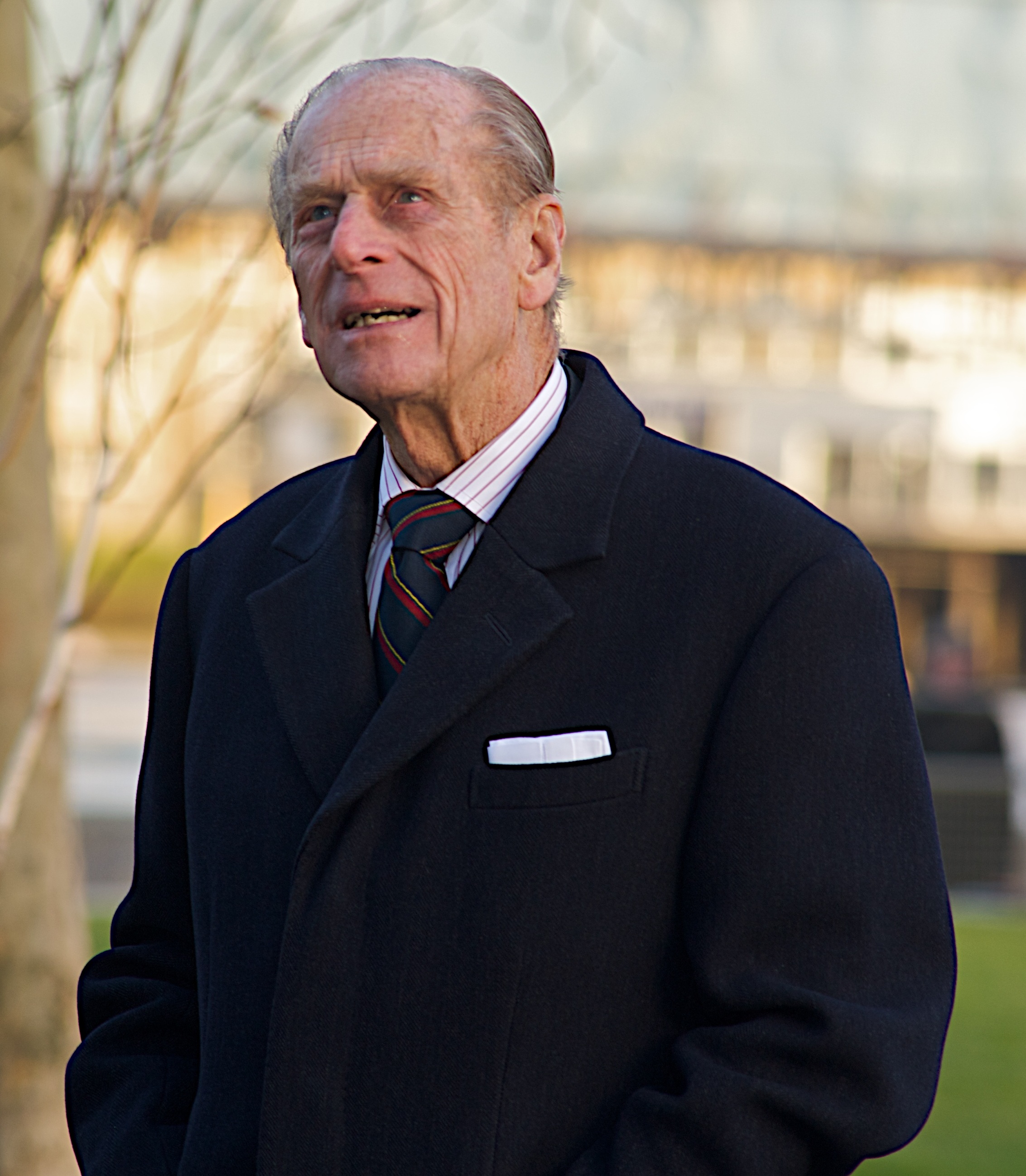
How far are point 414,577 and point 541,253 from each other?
1.36 feet

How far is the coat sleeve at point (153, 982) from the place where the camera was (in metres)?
1.81

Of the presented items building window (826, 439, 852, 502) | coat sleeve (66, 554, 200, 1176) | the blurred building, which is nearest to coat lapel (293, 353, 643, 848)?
coat sleeve (66, 554, 200, 1176)

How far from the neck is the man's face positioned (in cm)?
2

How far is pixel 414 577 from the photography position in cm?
173

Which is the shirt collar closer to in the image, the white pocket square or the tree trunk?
the white pocket square

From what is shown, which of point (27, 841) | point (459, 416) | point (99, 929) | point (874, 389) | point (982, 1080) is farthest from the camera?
point (874, 389)

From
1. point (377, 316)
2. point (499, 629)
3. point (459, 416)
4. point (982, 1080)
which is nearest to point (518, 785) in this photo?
point (499, 629)

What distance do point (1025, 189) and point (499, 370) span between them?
37094 mm

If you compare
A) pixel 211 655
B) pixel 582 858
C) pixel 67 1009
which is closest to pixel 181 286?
pixel 67 1009

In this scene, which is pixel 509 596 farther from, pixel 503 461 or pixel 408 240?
pixel 408 240

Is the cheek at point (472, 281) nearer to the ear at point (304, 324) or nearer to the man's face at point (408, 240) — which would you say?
the man's face at point (408, 240)

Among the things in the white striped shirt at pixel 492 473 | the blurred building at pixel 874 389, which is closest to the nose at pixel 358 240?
the white striped shirt at pixel 492 473

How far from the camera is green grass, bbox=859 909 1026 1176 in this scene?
482 centimetres

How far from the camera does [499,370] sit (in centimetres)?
172
